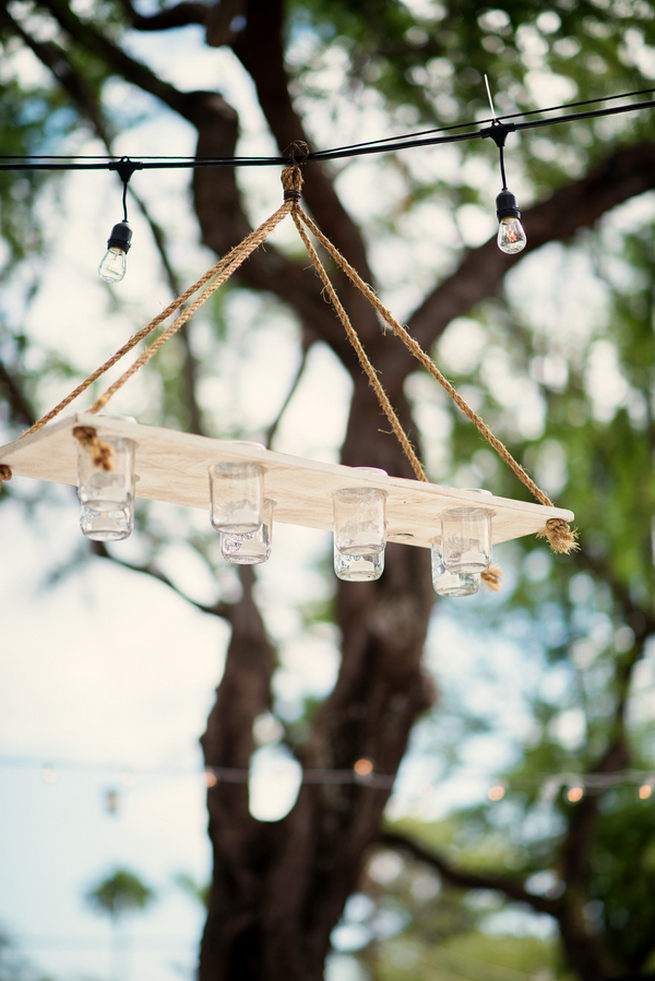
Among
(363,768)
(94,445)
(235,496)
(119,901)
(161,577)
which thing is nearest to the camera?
(94,445)

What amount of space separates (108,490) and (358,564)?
1.14 ft

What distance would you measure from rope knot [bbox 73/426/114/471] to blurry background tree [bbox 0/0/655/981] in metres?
2.13

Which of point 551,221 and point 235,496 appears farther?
point 551,221

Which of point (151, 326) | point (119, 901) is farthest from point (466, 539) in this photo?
point (119, 901)

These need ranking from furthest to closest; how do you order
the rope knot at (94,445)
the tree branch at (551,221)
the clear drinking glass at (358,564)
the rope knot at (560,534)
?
the tree branch at (551,221) < the rope knot at (560,534) < the clear drinking glass at (358,564) < the rope knot at (94,445)

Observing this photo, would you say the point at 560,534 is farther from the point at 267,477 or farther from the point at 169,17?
the point at 169,17

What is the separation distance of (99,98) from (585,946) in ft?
15.4

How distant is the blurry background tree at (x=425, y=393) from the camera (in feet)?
12.3

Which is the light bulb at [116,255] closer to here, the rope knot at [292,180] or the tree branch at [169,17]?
the rope knot at [292,180]

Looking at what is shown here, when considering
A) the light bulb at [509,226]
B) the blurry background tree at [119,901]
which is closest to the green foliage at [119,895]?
the blurry background tree at [119,901]

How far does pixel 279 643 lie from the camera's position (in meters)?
7.22

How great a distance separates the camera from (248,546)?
1352mm

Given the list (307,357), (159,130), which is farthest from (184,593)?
(159,130)

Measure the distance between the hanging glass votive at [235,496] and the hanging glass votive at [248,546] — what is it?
0.15 ft
